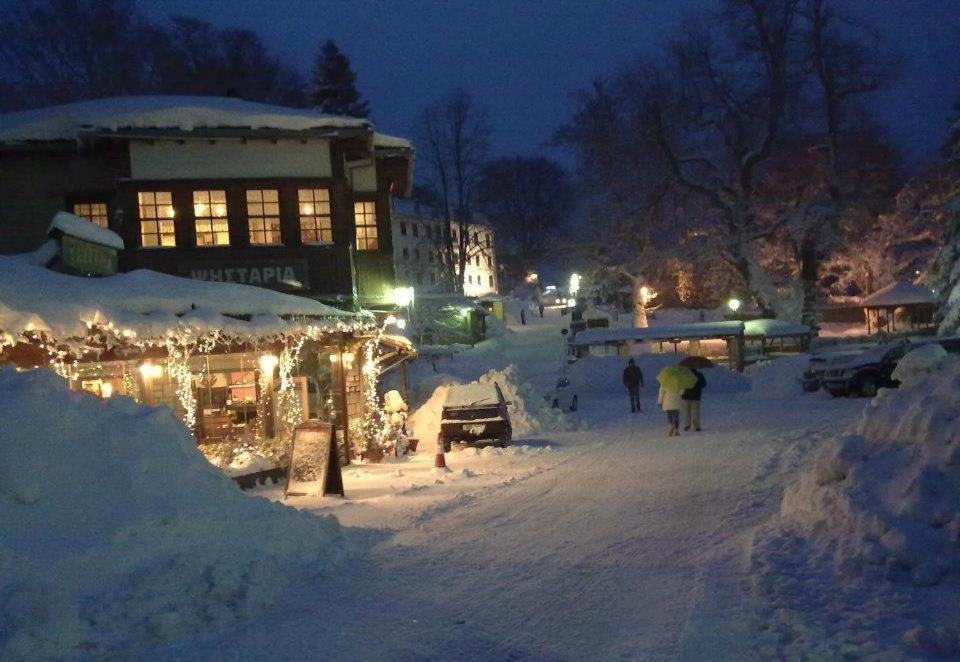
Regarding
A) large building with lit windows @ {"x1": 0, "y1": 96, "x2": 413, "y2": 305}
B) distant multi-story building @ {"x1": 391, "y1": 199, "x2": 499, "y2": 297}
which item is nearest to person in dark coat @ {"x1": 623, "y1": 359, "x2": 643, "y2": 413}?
large building with lit windows @ {"x1": 0, "y1": 96, "x2": 413, "y2": 305}

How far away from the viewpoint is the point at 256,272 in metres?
22.2

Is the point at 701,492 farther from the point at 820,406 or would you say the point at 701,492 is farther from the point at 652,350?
the point at 652,350

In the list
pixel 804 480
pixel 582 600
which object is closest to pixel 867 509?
pixel 804 480

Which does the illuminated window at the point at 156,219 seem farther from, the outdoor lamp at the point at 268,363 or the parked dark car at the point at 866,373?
the parked dark car at the point at 866,373

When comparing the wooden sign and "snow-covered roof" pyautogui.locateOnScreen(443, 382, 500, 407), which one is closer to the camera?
the wooden sign

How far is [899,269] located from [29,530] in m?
62.9

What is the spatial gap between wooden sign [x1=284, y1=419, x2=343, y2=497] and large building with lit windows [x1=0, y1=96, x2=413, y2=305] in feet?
31.7

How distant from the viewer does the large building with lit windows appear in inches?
845

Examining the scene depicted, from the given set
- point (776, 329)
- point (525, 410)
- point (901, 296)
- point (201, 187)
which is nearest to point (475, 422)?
point (525, 410)

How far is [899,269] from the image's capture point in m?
59.4

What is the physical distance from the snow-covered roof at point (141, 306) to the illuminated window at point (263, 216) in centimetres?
493

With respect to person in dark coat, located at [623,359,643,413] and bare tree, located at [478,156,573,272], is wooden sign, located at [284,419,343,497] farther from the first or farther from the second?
bare tree, located at [478,156,573,272]

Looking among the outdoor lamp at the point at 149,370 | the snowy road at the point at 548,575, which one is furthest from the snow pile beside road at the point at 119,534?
the outdoor lamp at the point at 149,370

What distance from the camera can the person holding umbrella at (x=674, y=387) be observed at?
19328mm
